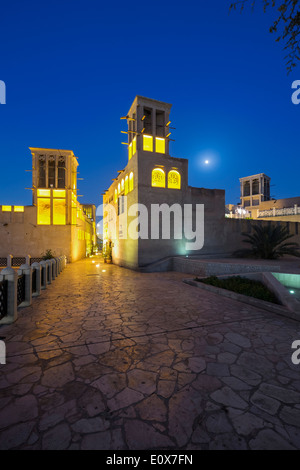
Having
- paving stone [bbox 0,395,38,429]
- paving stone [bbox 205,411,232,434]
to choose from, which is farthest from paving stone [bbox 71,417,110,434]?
paving stone [bbox 205,411,232,434]

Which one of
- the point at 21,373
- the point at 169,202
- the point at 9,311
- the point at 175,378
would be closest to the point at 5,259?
the point at 169,202

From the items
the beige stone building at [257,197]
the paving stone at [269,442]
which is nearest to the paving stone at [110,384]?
the paving stone at [269,442]

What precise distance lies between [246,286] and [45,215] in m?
19.2

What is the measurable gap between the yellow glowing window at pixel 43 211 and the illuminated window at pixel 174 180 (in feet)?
41.5

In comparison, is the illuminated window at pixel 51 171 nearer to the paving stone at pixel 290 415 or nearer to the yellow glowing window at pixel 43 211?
the yellow glowing window at pixel 43 211

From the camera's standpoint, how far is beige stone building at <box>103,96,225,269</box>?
1379cm

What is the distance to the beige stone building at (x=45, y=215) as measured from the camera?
62.8 ft

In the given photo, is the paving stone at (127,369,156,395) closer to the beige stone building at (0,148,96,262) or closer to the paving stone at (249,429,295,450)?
the paving stone at (249,429,295,450)

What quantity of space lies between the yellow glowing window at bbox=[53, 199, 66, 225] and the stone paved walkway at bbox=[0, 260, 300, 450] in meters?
16.8

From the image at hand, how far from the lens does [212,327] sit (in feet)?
13.8

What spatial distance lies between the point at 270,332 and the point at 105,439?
11.4 feet

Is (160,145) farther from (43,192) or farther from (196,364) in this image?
(196,364)

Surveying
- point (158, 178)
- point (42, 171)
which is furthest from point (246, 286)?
point (42, 171)

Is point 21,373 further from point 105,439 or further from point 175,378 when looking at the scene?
point 175,378
